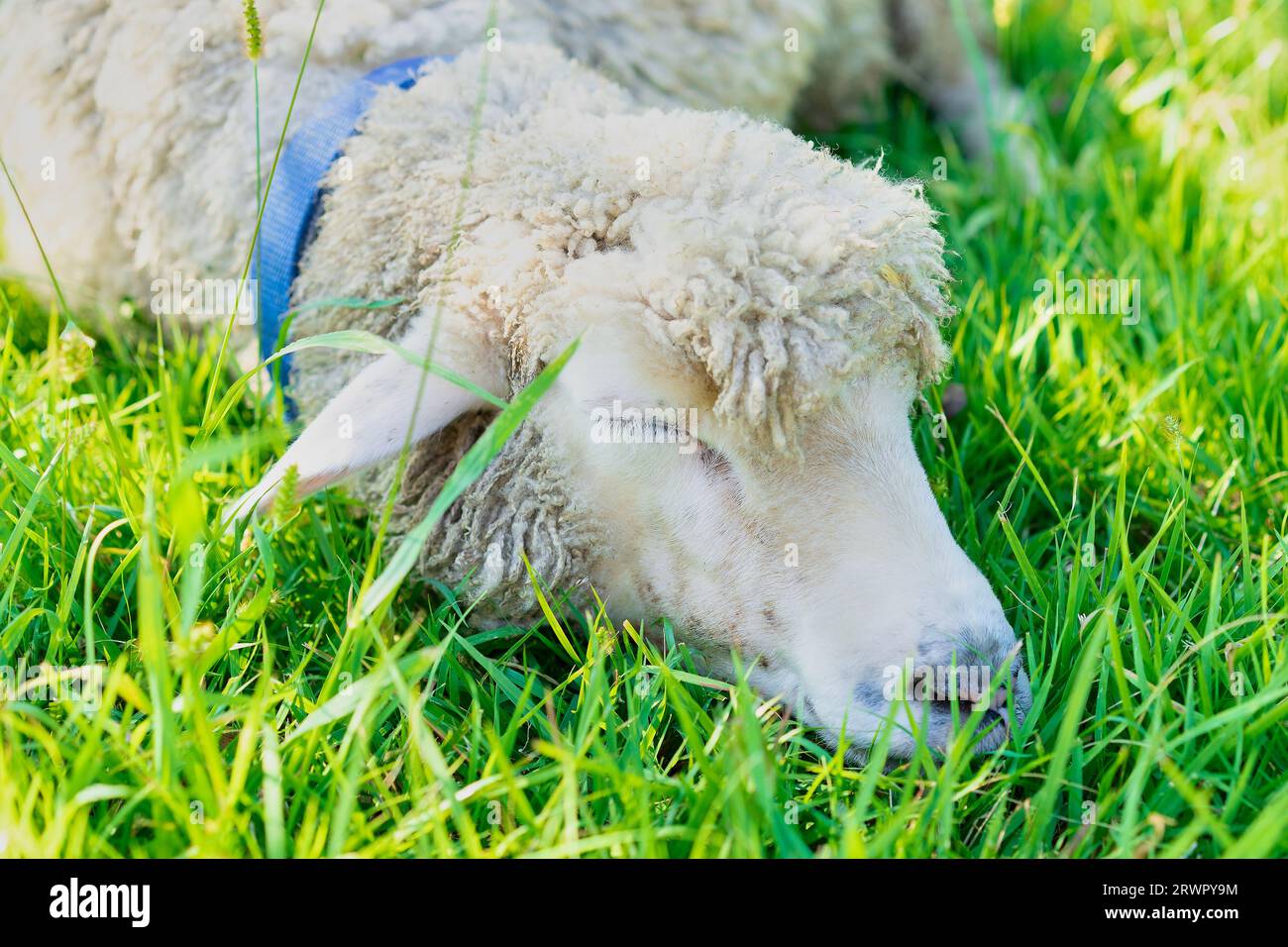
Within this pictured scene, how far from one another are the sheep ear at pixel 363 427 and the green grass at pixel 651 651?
13 centimetres

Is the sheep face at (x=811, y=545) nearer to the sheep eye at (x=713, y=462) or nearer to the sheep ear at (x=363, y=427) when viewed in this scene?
the sheep eye at (x=713, y=462)

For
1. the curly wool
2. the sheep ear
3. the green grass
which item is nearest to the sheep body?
the curly wool

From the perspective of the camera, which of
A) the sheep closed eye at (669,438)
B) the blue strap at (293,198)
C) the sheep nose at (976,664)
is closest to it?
the sheep nose at (976,664)

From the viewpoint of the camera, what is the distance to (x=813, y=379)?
73.5 inches

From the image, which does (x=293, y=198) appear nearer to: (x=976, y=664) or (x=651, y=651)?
(x=651, y=651)

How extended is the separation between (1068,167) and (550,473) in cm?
280

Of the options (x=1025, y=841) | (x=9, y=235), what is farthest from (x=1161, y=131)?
(x=9, y=235)

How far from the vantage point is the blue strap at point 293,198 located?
7.97 feet

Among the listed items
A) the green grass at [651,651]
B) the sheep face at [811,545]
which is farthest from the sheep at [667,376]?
the green grass at [651,651]

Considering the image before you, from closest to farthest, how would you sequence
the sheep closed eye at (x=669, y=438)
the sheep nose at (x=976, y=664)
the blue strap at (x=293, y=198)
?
1. the sheep nose at (x=976, y=664)
2. the sheep closed eye at (x=669, y=438)
3. the blue strap at (x=293, y=198)

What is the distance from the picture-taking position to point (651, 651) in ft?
6.48

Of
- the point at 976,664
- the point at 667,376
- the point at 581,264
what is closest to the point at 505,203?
the point at 581,264

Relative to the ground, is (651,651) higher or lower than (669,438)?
lower

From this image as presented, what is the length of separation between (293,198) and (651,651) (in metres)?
1.21
